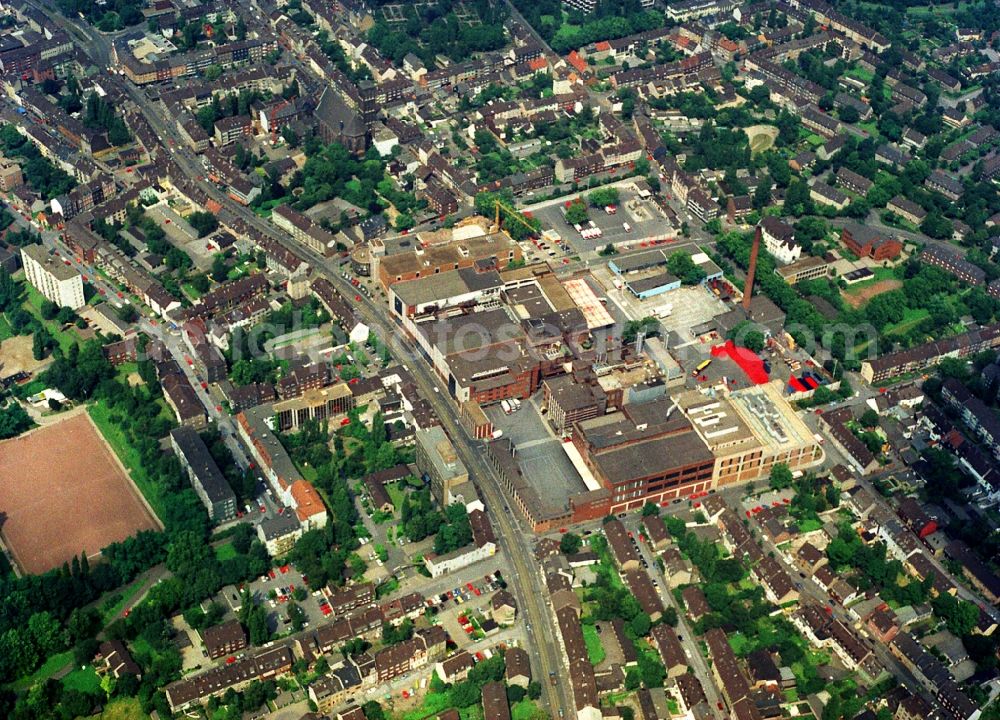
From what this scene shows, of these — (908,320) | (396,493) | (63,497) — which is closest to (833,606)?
(396,493)

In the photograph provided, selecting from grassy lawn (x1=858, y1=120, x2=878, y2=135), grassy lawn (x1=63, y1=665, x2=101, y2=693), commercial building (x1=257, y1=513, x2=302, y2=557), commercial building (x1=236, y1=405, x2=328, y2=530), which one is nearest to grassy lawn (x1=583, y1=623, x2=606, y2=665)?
commercial building (x1=236, y1=405, x2=328, y2=530)

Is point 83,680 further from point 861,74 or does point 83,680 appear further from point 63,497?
point 861,74

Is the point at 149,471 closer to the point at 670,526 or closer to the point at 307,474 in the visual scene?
the point at 307,474

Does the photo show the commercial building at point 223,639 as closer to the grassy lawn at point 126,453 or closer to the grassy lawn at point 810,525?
the grassy lawn at point 126,453

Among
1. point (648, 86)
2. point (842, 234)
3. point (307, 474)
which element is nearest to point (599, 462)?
point (307, 474)

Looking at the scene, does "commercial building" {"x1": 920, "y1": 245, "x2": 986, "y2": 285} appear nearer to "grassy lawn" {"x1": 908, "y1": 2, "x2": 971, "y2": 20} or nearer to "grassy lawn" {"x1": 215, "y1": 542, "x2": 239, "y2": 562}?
"grassy lawn" {"x1": 908, "y1": 2, "x2": 971, "y2": 20}

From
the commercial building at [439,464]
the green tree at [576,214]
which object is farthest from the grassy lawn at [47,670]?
the green tree at [576,214]
